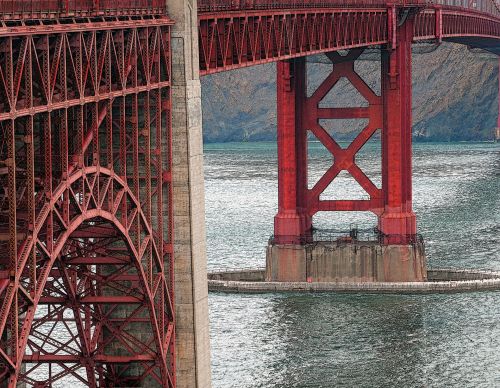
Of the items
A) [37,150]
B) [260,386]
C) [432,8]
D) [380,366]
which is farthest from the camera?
[432,8]

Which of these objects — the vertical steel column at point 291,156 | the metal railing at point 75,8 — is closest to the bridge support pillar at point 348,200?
the vertical steel column at point 291,156

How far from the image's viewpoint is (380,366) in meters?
52.9

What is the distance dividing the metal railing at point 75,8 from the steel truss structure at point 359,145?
1291 inches

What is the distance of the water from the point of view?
51.7 meters

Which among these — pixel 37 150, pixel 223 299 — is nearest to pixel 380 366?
pixel 223 299

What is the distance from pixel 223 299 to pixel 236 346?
392 inches

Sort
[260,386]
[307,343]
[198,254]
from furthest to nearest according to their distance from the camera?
[307,343], [260,386], [198,254]

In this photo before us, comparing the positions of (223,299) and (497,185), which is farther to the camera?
(497,185)

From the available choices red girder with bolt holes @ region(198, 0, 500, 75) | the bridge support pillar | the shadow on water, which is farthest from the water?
red girder with bolt holes @ region(198, 0, 500, 75)

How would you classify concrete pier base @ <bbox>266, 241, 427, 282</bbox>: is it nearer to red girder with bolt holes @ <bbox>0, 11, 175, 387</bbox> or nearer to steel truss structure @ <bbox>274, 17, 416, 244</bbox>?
steel truss structure @ <bbox>274, 17, 416, 244</bbox>

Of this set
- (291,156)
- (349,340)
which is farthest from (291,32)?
(291,156)

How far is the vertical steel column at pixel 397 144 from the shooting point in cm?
6988

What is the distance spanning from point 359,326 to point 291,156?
11.8m

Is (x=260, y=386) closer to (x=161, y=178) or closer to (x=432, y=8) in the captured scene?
(x=161, y=178)
